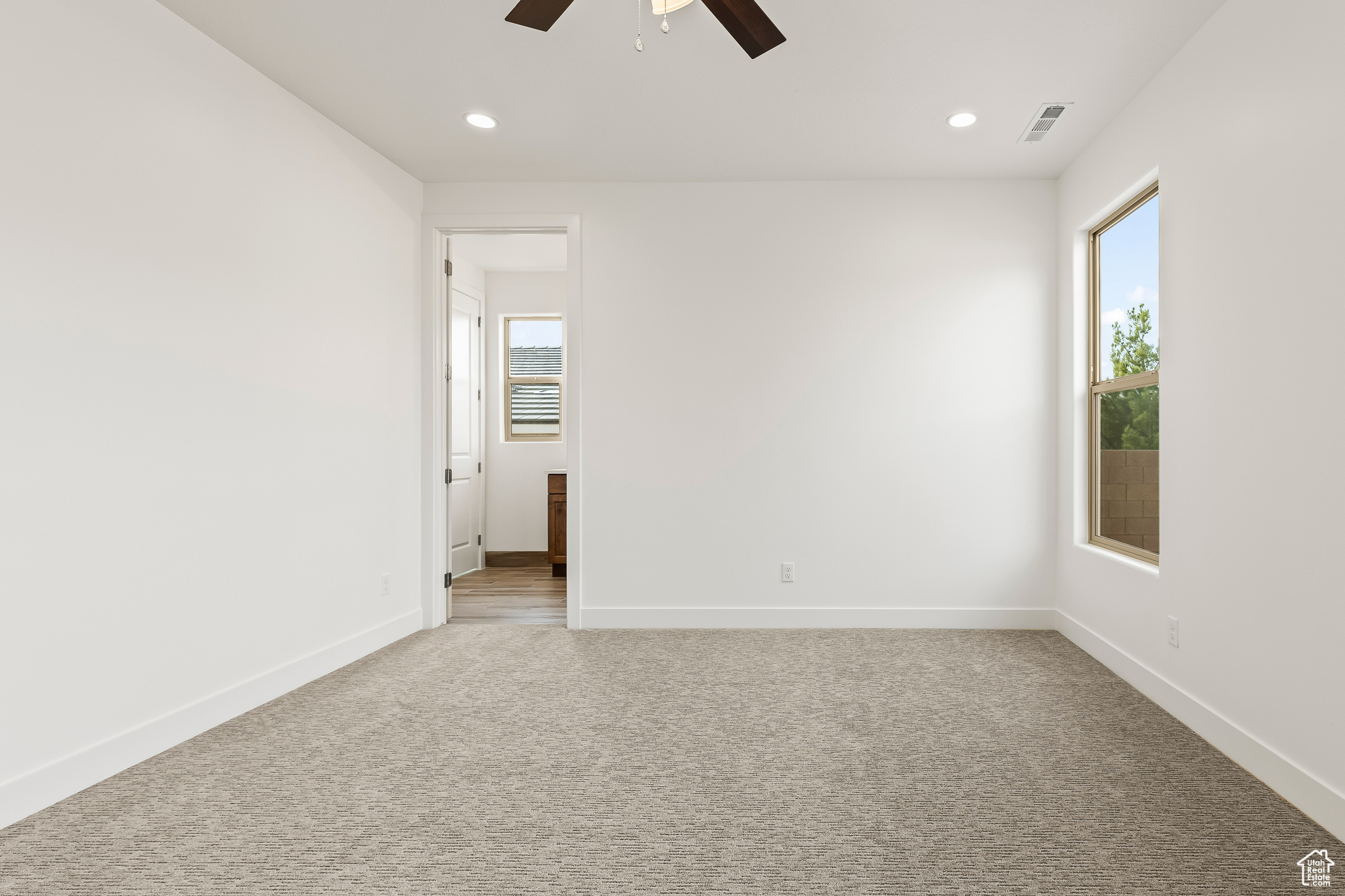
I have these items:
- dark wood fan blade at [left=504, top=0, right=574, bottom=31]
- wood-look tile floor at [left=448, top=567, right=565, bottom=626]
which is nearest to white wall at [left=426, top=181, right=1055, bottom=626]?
wood-look tile floor at [left=448, top=567, right=565, bottom=626]

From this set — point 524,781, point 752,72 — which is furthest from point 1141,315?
point 524,781

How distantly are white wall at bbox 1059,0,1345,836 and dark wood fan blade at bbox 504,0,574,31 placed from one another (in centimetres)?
222

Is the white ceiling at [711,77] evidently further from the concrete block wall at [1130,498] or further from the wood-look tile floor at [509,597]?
the wood-look tile floor at [509,597]

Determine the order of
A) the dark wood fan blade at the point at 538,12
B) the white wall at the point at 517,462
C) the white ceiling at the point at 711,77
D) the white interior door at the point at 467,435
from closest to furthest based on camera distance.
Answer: the dark wood fan blade at the point at 538,12
the white ceiling at the point at 711,77
the white interior door at the point at 467,435
the white wall at the point at 517,462

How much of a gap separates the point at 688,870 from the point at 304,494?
2383mm

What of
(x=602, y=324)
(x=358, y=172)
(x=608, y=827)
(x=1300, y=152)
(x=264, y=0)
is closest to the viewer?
(x=608, y=827)

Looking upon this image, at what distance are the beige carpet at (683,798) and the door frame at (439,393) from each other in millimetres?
902

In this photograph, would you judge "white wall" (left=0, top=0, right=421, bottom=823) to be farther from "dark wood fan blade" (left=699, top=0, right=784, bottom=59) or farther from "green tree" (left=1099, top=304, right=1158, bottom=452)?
"green tree" (left=1099, top=304, right=1158, bottom=452)

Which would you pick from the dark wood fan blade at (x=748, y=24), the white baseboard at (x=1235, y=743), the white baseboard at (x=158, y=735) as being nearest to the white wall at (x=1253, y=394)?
the white baseboard at (x=1235, y=743)

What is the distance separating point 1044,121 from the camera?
123 inches

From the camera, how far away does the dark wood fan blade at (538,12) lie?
5.96 feet

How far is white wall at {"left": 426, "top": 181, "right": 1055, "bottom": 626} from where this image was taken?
389cm

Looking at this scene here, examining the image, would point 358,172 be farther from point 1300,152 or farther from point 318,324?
point 1300,152

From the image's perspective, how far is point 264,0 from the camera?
230cm
